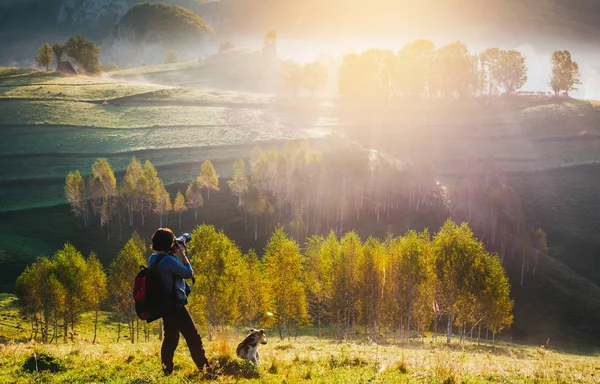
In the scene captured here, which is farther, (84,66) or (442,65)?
(84,66)

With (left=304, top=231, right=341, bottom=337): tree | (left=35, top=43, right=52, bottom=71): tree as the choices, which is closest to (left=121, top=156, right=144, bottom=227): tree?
(left=304, top=231, right=341, bottom=337): tree

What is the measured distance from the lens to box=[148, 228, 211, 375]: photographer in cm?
1080

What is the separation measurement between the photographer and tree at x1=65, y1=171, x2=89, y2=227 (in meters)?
83.0

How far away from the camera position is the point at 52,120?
128500 millimetres

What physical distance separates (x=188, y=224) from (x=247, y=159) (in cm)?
3574

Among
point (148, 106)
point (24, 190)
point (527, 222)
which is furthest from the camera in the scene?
point (148, 106)

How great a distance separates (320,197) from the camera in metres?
97.7

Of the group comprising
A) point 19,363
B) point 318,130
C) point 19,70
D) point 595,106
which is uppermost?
point 19,70

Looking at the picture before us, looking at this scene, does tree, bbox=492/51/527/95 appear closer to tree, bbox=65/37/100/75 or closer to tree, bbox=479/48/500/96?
tree, bbox=479/48/500/96

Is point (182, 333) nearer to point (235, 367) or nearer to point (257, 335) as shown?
point (235, 367)

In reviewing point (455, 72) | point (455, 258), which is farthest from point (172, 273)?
point (455, 72)

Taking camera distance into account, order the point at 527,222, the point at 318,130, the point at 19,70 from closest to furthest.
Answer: the point at 527,222
the point at 318,130
the point at 19,70

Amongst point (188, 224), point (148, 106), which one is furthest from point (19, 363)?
point (148, 106)

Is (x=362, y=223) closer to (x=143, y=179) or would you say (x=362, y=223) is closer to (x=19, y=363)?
(x=143, y=179)
